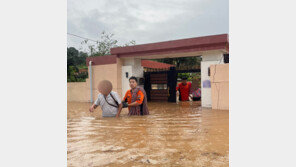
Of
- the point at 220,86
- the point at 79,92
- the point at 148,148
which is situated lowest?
the point at 148,148

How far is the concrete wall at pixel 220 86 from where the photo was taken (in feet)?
24.4

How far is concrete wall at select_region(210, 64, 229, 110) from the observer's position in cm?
743

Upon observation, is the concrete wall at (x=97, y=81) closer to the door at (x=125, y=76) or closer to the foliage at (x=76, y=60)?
the door at (x=125, y=76)

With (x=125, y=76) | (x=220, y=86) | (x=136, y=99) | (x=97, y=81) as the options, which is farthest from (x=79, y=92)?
(x=220, y=86)

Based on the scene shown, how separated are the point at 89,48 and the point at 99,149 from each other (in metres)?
21.9

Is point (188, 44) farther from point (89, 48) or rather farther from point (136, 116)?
point (89, 48)

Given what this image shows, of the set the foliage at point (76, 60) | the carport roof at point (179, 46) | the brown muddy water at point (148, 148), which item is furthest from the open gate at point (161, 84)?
the foliage at point (76, 60)

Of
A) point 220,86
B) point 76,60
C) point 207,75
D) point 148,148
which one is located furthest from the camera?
point 76,60

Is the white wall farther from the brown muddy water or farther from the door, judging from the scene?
the brown muddy water

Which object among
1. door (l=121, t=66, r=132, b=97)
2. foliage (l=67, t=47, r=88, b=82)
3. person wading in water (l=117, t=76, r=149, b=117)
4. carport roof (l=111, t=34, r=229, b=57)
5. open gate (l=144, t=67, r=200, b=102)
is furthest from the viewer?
foliage (l=67, t=47, r=88, b=82)

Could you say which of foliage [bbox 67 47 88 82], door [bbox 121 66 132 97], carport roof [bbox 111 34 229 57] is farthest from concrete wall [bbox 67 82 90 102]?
foliage [bbox 67 47 88 82]

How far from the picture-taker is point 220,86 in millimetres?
7539

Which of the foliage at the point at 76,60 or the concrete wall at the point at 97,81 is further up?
the foliage at the point at 76,60

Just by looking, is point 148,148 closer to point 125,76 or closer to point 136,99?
point 136,99
